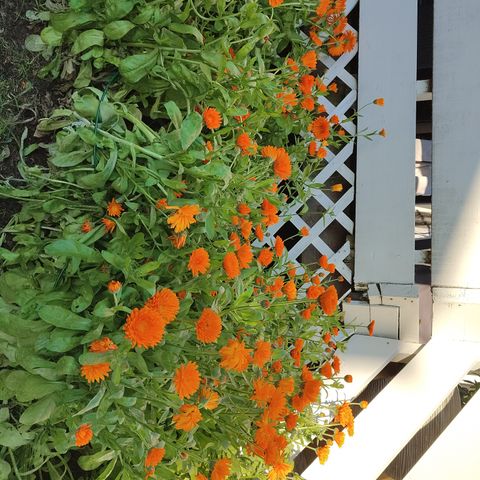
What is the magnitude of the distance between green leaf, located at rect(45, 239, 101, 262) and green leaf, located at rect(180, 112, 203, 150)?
0.30m

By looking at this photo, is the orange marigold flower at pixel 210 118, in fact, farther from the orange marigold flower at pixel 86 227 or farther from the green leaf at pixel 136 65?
the orange marigold flower at pixel 86 227

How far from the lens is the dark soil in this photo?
3.80ft

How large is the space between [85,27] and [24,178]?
379 mm

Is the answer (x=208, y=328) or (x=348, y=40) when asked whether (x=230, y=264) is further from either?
(x=348, y=40)

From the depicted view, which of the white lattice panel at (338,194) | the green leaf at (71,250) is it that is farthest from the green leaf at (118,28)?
the white lattice panel at (338,194)

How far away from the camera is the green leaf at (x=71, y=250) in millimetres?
996

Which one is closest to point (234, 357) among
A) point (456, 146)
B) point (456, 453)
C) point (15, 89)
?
point (15, 89)

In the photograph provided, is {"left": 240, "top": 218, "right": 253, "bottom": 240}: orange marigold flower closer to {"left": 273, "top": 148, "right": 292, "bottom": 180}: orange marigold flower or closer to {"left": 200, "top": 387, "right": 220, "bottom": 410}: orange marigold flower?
{"left": 273, "top": 148, "right": 292, "bottom": 180}: orange marigold flower

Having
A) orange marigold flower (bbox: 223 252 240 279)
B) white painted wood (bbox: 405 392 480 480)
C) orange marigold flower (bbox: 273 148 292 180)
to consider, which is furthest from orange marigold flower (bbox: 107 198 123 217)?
white painted wood (bbox: 405 392 480 480)

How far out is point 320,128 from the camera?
1.71 metres

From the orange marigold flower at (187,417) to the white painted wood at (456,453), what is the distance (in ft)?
3.37

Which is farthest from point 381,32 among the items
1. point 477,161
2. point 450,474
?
point 450,474

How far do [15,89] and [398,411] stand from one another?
60.5 inches

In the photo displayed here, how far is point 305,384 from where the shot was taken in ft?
4.61
